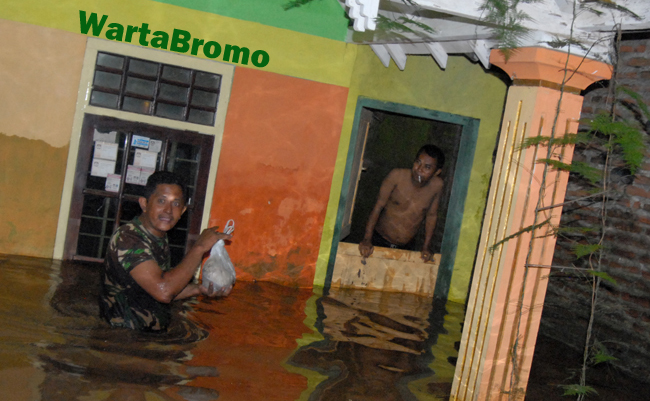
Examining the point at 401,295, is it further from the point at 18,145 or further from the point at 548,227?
the point at 18,145

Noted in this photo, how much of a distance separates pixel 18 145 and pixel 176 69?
1892mm

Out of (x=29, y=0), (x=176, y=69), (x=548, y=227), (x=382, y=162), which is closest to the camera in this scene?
(x=548, y=227)

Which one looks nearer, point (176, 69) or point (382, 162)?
point (176, 69)

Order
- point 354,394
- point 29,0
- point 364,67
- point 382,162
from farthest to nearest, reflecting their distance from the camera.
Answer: point 382,162
point 364,67
point 29,0
point 354,394

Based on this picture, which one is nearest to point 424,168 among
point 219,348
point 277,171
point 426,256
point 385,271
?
point 426,256

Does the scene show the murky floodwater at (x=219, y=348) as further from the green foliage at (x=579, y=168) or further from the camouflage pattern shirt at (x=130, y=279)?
the green foliage at (x=579, y=168)

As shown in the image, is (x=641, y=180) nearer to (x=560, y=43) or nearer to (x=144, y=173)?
(x=560, y=43)

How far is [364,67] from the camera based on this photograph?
791 cm

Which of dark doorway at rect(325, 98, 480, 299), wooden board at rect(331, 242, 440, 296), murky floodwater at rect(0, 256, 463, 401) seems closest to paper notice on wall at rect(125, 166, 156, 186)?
murky floodwater at rect(0, 256, 463, 401)

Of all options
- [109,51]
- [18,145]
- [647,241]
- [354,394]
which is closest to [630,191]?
[647,241]

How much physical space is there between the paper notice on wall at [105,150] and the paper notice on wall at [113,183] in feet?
0.70

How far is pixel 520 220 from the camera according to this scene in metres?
4.13

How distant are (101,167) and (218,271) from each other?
326 cm

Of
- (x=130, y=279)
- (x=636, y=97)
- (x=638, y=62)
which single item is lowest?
(x=130, y=279)
